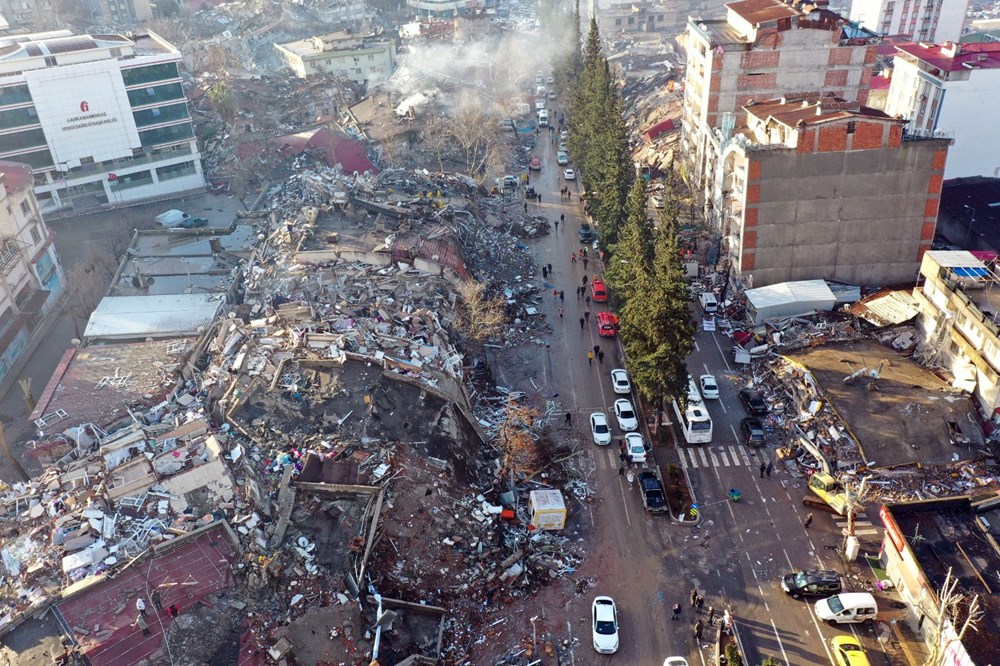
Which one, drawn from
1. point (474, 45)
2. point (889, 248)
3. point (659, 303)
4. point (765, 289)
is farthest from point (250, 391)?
point (474, 45)

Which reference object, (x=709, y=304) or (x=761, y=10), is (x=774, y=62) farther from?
(x=709, y=304)

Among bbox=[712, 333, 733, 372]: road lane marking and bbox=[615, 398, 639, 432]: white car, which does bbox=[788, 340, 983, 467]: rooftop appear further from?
bbox=[615, 398, 639, 432]: white car

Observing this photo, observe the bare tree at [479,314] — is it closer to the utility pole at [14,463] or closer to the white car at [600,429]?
the white car at [600,429]

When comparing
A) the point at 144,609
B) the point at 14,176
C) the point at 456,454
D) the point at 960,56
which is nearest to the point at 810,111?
the point at 960,56

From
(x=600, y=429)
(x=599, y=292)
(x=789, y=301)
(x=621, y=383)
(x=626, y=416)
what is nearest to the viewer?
(x=600, y=429)

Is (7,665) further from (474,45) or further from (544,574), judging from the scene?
(474,45)

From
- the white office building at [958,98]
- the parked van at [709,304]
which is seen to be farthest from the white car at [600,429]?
the white office building at [958,98]

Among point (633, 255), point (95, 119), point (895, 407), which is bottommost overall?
point (895, 407)
